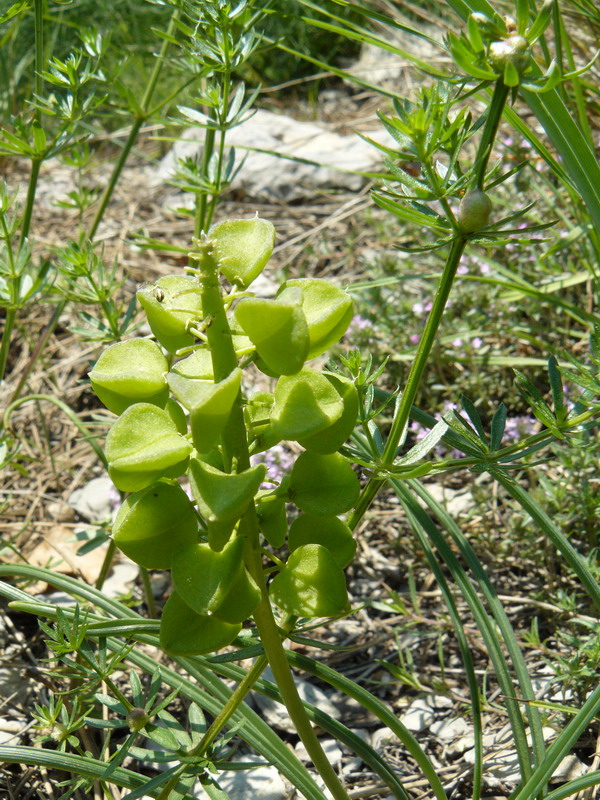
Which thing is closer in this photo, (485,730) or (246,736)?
(246,736)

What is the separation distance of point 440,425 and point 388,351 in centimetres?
151

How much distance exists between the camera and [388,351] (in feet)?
8.41

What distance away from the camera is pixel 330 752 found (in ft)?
5.33

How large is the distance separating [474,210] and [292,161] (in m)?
2.93

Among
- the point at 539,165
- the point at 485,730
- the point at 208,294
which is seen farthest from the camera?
the point at 539,165

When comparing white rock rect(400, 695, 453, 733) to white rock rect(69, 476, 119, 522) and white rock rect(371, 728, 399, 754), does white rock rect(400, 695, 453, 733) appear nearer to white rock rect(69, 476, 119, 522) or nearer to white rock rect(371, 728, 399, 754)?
white rock rect(371, 728, 399, 754)

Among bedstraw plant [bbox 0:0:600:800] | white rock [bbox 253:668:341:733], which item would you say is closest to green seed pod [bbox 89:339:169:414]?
bedstraw plant [bbox 0:0:600:800]

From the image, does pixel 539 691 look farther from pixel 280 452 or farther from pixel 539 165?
pixel 539 165

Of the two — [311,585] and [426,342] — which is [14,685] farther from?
[426,342]

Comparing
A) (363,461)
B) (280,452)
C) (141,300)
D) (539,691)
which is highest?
(141,300)

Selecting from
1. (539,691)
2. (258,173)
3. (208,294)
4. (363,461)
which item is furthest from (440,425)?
(258,173)

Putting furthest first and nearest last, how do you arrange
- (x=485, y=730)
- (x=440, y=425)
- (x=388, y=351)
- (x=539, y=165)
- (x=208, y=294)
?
(x=539, y=165) < (x=388, y=351) < (x=485, y=730) < (x=440, y=425) < (x=208, y=294)

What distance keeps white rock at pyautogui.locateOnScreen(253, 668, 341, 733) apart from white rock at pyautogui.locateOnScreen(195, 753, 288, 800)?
0.46ft

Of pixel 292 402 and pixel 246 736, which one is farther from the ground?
pixel 292 402
